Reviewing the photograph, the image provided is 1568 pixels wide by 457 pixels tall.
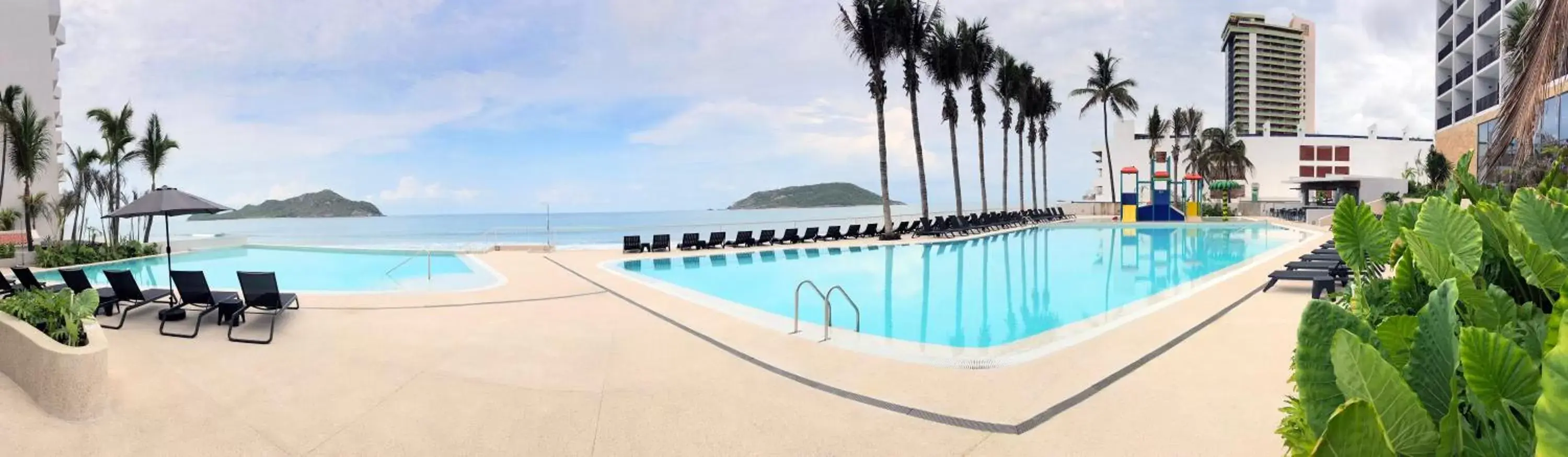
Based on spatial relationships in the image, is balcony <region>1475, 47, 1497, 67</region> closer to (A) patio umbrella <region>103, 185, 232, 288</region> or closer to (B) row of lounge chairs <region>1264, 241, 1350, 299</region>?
(B) row of lounge chairs <region>1264, 241, 1350, 299</region>

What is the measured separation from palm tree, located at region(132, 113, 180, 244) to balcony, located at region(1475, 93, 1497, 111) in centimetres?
5695

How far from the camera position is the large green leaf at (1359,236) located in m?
3.28

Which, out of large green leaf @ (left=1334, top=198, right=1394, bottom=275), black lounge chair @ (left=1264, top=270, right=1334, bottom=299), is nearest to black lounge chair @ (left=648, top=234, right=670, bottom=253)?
black lounge chair @ (left=1264, top=270, right=1334, bottom=299)

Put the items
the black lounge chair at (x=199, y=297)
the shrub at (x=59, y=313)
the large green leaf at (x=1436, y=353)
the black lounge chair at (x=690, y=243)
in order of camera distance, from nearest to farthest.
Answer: the large green leaf at (x=1436, y=353)
the shrub at (x=59, y=313)
the black lounge chair at (x=199, y=297)
the black lounge chair at (x=690, y=243)

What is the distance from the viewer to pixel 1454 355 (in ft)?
4.51

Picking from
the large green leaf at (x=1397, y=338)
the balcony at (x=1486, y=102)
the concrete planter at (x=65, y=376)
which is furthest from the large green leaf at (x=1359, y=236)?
the balcony at (x=1486, y=102)

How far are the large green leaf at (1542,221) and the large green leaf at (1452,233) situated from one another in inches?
4.6

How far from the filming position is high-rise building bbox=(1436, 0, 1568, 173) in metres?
34.1

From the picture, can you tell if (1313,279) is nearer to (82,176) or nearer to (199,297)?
(199,297)

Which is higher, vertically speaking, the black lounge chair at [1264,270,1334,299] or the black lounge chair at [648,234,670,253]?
the black lounge chair at [648,234,670,253]

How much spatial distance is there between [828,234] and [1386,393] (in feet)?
76.5

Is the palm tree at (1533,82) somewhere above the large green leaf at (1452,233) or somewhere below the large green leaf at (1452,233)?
above

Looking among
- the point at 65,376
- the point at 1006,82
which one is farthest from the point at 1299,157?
the point at 65,376

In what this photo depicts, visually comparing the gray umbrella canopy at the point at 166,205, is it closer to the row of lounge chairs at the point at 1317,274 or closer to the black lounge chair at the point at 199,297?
the black lounge chair at the point at 199,297
